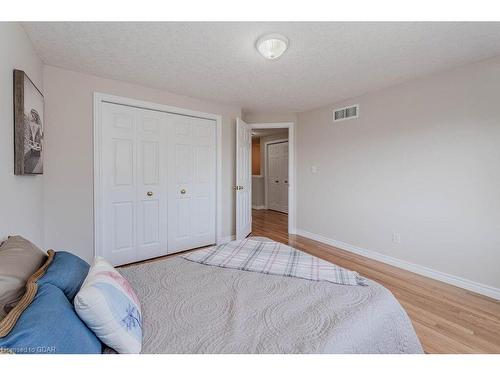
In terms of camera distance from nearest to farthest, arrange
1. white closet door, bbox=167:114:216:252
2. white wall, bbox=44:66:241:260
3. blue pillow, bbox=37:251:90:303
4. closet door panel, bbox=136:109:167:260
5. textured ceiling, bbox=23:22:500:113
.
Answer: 1. blue pillow, bbox=37:251:90:303
2. textured ceiling, bbox=23:22:500:113
3. white wall, bbox=44:66:241:260
4. closet door panel, bbox=136:109:167:260
5. white closet door, bbox=167:114:216:252

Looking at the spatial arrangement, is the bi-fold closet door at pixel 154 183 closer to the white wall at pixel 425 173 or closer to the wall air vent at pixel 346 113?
the wall air vent at pixel 346 113

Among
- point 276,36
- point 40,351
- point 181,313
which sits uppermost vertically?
point 276,36

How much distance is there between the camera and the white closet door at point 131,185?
8.94 ft

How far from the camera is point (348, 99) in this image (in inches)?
134

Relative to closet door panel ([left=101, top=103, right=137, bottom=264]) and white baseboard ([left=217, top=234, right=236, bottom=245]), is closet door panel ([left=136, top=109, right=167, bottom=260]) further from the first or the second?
white baseboard ([left=217, top=234, right=236, bottom=245])

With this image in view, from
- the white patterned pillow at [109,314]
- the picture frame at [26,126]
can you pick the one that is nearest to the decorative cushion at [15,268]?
the white patterned pillow at [109,314]

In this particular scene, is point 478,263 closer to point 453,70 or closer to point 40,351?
point 453,70

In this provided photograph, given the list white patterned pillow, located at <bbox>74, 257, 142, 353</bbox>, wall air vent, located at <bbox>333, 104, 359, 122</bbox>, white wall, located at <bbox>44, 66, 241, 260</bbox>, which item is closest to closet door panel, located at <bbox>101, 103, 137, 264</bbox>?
white wall, located at <bbox>44, 66, 241, 260</bbox>

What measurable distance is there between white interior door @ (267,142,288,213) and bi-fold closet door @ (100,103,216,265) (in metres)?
3.26

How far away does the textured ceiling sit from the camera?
5.78 feet

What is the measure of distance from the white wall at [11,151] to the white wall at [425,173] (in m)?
3.51

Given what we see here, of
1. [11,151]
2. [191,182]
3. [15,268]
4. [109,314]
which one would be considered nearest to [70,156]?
[11,151]
